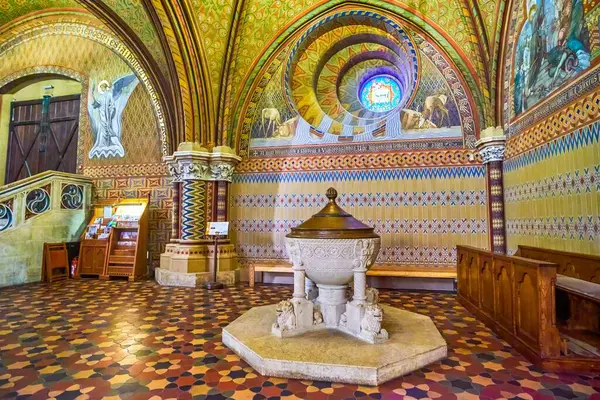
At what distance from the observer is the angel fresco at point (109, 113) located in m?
10.2

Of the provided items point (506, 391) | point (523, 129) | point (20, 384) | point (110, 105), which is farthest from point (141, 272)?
point (523, 129)

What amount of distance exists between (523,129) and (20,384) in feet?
26.2

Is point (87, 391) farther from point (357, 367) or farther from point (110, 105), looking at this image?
point (110, 105)

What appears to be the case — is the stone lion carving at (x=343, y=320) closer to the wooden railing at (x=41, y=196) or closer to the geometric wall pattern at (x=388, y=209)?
the geometric wall pattern at (x=388, y=209)

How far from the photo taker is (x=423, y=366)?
3477 mm

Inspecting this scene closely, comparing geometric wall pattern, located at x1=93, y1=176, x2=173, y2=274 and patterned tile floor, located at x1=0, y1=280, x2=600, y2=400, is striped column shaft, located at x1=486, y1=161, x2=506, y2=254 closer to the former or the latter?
patterned tile floor, located at x1=0, y1=280, x2=600, y2=400

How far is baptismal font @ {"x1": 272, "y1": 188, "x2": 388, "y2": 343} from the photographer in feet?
13.3

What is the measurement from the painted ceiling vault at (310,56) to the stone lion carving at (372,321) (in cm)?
533

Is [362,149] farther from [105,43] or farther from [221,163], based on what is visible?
[105,43]

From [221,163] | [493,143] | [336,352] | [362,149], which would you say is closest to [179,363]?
[336,352]

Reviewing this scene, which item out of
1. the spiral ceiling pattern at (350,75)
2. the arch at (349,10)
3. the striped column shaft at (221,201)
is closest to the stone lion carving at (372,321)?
the spiral ceiling pattern at (350,75)

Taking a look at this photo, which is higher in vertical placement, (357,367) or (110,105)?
(110,105)

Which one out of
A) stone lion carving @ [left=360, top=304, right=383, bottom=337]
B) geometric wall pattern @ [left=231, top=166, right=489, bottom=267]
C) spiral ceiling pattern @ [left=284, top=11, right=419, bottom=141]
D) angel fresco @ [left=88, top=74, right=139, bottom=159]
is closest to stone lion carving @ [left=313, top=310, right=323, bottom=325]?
stone lion carving @ [left=360, top=304, right=383, bottom=337]

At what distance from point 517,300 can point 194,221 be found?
21.8 feet
